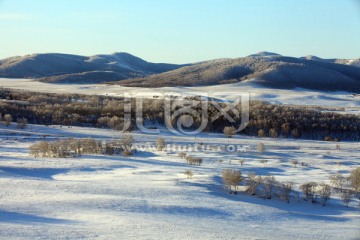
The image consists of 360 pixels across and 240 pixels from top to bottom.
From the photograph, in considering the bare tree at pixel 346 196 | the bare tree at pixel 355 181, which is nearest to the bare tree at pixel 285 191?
the bare tree at pixel 346 196

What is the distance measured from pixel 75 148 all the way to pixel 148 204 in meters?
7.46

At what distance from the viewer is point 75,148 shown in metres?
16.2

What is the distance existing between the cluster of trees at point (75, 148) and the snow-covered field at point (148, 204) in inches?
19.3

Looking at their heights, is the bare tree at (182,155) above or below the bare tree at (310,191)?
above

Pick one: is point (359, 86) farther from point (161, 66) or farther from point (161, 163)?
point (161, 66)

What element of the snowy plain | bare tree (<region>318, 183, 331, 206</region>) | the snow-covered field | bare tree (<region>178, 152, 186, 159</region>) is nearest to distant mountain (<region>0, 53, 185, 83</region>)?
bare tree (<region>178, 152, 186, 159</region>)

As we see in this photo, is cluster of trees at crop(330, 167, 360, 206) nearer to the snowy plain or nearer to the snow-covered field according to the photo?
the snowy plain

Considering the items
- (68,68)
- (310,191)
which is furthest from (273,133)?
(68,68)

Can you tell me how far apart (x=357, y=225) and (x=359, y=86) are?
252 feet

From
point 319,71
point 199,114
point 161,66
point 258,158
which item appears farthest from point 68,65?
point 258,158

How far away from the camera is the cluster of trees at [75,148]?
15180 millimetres

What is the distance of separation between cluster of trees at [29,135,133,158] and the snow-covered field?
0.49 m

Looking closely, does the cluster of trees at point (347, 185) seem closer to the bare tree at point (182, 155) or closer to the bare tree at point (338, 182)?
the bare tree at point (338, 182)

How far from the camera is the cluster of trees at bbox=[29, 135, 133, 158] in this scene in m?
15.2
